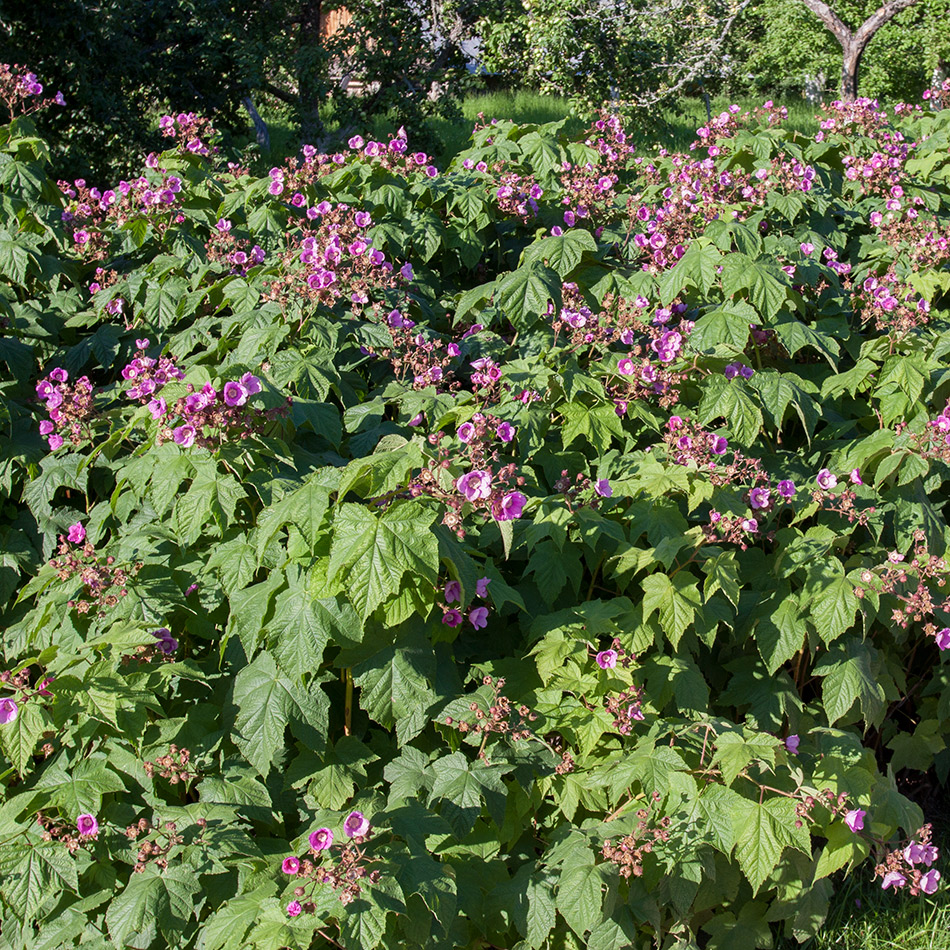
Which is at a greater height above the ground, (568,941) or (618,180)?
(618,180)

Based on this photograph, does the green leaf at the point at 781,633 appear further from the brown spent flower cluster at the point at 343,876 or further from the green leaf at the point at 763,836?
the brown spent flower cluster at the point at 343,876

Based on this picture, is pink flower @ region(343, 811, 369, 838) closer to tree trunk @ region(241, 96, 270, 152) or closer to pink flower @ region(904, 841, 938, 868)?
pink flower @ region(904, 841, 938, 868)

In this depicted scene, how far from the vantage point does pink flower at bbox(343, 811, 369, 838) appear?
6.64ft

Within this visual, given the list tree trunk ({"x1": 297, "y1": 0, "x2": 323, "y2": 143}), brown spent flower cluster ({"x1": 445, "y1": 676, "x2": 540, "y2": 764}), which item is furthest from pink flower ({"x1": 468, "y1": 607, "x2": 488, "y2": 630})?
tree trunk ({"x1": 297, "y1": 0, "x2": 323, "y2": 143})

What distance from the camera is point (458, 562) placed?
7.07ft

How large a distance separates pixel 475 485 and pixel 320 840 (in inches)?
32.8

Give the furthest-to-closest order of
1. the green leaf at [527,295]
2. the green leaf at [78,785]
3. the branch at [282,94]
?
1. the branch at [282,94]
2. the green leaf at [527,295]
3. the green leaf at [78,785]

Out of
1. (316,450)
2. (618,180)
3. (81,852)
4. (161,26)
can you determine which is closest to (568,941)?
(81,852)

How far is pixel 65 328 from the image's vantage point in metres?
3.86

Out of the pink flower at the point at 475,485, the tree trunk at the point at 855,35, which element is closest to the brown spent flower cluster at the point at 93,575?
the pink flower at the point at 475,485

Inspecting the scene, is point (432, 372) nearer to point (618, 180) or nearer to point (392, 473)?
point (392, 473)

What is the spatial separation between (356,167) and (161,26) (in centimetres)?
674

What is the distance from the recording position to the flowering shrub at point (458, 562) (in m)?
2.22

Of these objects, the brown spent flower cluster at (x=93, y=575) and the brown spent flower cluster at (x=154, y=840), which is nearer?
the brown spent flower cluster at (x=154, y=840)
